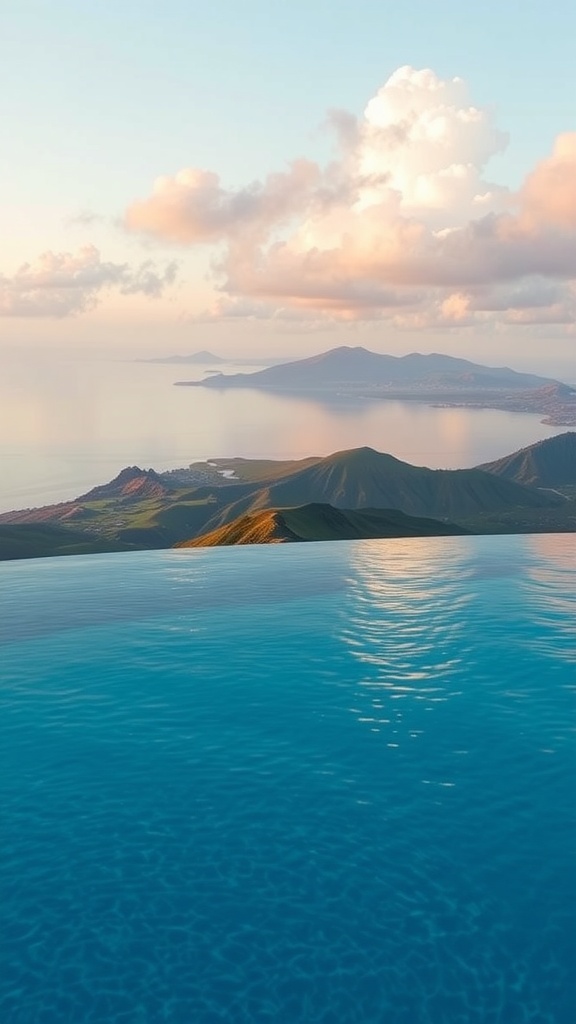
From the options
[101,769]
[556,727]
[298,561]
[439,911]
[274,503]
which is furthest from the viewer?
[274,503]

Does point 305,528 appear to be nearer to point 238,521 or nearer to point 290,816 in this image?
point 238,521

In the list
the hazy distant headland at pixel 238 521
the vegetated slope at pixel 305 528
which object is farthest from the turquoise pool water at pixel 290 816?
the hazy distant headland at pixel 238 521

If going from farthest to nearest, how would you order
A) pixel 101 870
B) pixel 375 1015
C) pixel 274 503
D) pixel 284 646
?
pixel 274 503 → pixel 284 646 → pixel 101 870 → pixel 375 1015

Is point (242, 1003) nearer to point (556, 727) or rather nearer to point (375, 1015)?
point (375, 1015)

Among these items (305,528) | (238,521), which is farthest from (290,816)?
(238,521)

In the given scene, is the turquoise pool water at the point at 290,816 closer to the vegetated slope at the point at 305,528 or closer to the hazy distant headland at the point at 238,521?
the vegetated slope at the point at 305,528

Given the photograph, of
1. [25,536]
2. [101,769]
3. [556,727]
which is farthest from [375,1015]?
[25,536]

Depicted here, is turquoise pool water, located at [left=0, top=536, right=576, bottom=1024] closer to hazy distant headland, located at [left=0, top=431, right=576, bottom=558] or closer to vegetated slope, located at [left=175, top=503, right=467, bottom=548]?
vegetated slope, located at [left=175, top=503, right=467, bottom=548]
